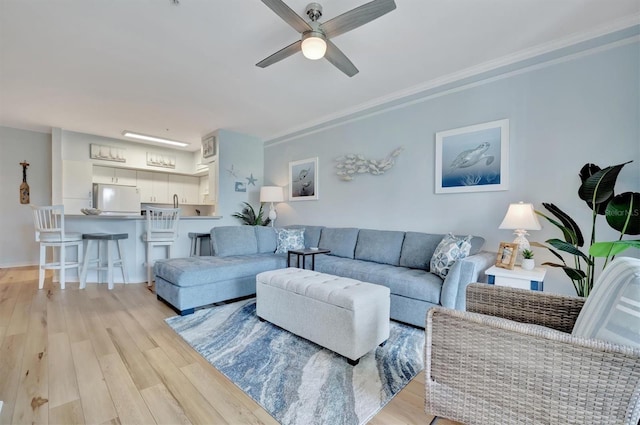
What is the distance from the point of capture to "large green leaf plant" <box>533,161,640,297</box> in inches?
69.8

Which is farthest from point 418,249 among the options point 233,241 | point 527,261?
point 233,241

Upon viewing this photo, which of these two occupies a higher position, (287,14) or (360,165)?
(287,14)

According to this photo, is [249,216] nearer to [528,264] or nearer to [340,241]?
[340,241]

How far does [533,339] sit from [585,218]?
6.48 feet

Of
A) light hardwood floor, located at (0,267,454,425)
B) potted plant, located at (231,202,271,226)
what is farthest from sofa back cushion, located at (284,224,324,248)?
light hardwood floor, located at (0,267,454,425)

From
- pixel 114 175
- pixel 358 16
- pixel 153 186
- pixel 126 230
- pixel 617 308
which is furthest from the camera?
pixel 153 186

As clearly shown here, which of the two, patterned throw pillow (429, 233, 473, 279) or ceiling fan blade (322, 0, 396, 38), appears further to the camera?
patterned throw pillow (429, 233, 473, 279)

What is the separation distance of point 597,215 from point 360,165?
8.21ft

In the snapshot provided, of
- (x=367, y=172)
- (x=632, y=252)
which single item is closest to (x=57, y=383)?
(x=367, y=172)

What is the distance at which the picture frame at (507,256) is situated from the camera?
2309 mm

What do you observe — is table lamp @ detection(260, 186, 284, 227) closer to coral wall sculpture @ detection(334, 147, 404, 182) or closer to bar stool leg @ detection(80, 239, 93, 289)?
coral wall sculpture @ detection(334, 147, 404, 182)

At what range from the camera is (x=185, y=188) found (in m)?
6.78

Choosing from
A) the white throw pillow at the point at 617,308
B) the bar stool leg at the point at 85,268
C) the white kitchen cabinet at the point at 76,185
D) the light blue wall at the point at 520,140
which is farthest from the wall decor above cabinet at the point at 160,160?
the white throw pillow at the point at 617,308

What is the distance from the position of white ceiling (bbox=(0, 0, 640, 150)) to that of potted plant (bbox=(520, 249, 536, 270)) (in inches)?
73.8
